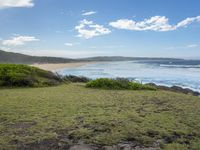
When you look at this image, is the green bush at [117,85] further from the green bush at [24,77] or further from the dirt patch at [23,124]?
the dirt patch at [23,124]

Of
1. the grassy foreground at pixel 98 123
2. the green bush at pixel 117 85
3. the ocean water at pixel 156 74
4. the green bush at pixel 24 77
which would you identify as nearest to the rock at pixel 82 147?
the grassy foreground at pixel 98 123

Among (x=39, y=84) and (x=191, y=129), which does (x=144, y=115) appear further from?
(x=39, y=84)

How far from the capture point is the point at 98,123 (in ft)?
15.7

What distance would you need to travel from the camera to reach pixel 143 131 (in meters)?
4.38

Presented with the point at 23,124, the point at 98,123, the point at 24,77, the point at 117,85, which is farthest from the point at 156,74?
the point at 23,124

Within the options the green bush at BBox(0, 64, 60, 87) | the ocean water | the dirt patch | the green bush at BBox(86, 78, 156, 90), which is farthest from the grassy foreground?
the ocean water

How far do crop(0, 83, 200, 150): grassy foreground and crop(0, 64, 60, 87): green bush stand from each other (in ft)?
9.98

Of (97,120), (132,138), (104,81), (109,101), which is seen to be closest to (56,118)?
(97,120)

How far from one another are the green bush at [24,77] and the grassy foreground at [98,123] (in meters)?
3.04

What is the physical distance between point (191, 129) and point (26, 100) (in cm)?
385

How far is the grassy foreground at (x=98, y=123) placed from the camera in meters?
3.96

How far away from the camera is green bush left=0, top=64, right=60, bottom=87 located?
9.91m

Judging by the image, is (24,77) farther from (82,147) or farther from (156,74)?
(156,74)

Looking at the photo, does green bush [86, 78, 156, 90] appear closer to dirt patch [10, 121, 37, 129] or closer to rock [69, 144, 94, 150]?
dirt patch [10, 121, 37, 129]
